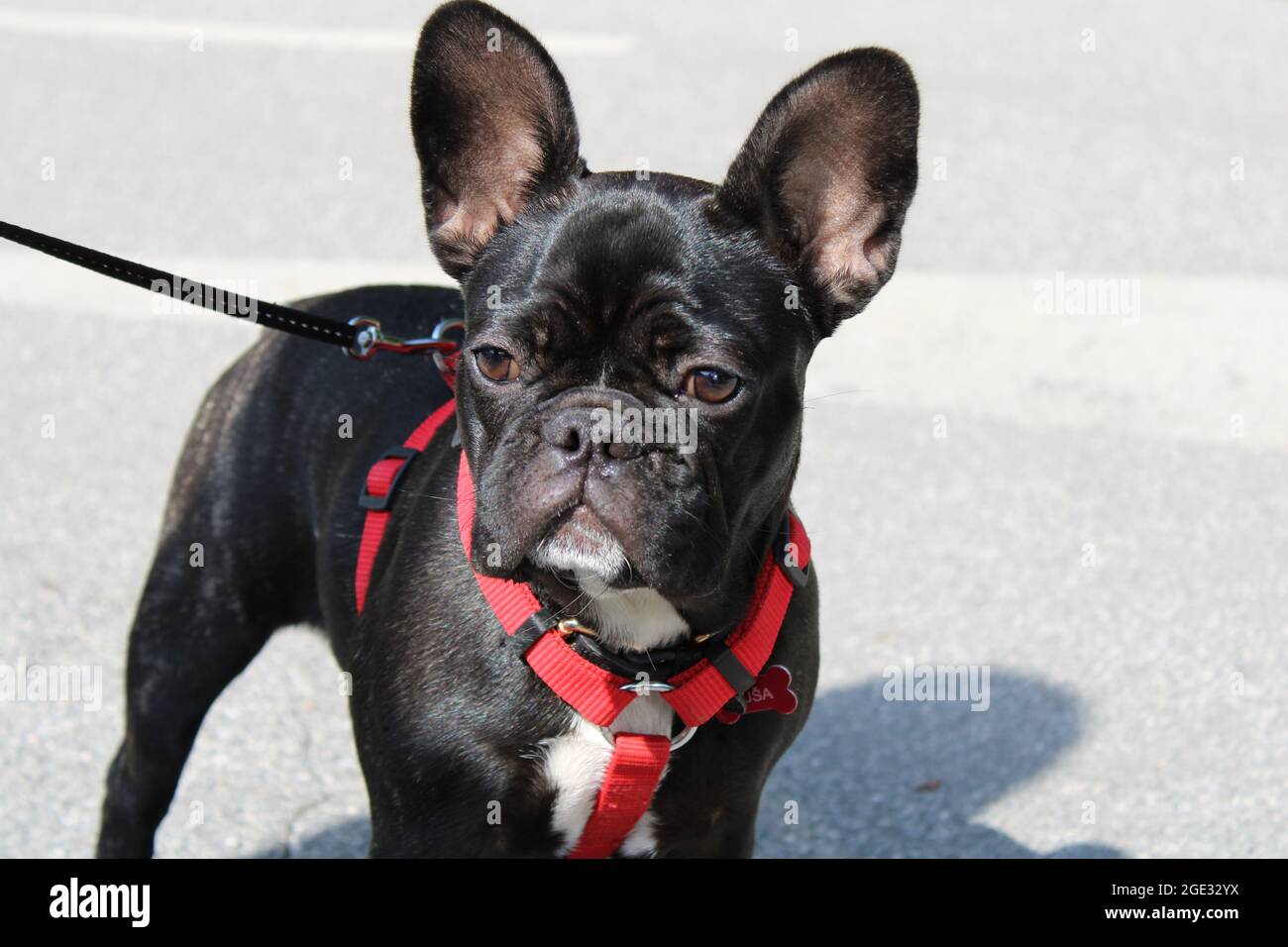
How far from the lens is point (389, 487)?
3.27 metres

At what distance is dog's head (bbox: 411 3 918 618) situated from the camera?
2.63 meters

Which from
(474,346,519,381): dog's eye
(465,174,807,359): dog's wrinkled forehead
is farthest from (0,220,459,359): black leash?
(474,346,519,381): dog's eye

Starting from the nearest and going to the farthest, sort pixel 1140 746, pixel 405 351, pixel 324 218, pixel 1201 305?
1. pixel 405 351
2. pixel 1140 746
3. pixel 1201 305
4. pixel 324 218

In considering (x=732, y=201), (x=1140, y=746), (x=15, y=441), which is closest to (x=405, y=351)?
(x=732, y=201)

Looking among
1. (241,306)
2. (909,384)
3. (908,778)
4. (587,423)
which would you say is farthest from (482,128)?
(909,384)

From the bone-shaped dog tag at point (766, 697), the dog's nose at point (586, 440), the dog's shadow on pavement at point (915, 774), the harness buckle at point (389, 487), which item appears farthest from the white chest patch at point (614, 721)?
the dog's shadow on pavement at point (915, 774)

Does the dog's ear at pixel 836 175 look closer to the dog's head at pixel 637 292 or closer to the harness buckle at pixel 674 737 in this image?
the dog's head at pixel 637 292

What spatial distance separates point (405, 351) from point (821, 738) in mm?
1844

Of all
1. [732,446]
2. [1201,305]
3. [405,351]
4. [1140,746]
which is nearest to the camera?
[732,446]

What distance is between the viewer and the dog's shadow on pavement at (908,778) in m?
4.12

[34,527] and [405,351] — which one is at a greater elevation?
[405,351]

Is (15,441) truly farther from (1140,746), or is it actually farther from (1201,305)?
(1201,305)

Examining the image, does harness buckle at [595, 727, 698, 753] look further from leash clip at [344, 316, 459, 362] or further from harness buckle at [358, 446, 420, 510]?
leash clip at [344, 316, 459, 362]

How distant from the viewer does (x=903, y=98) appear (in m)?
2.85
